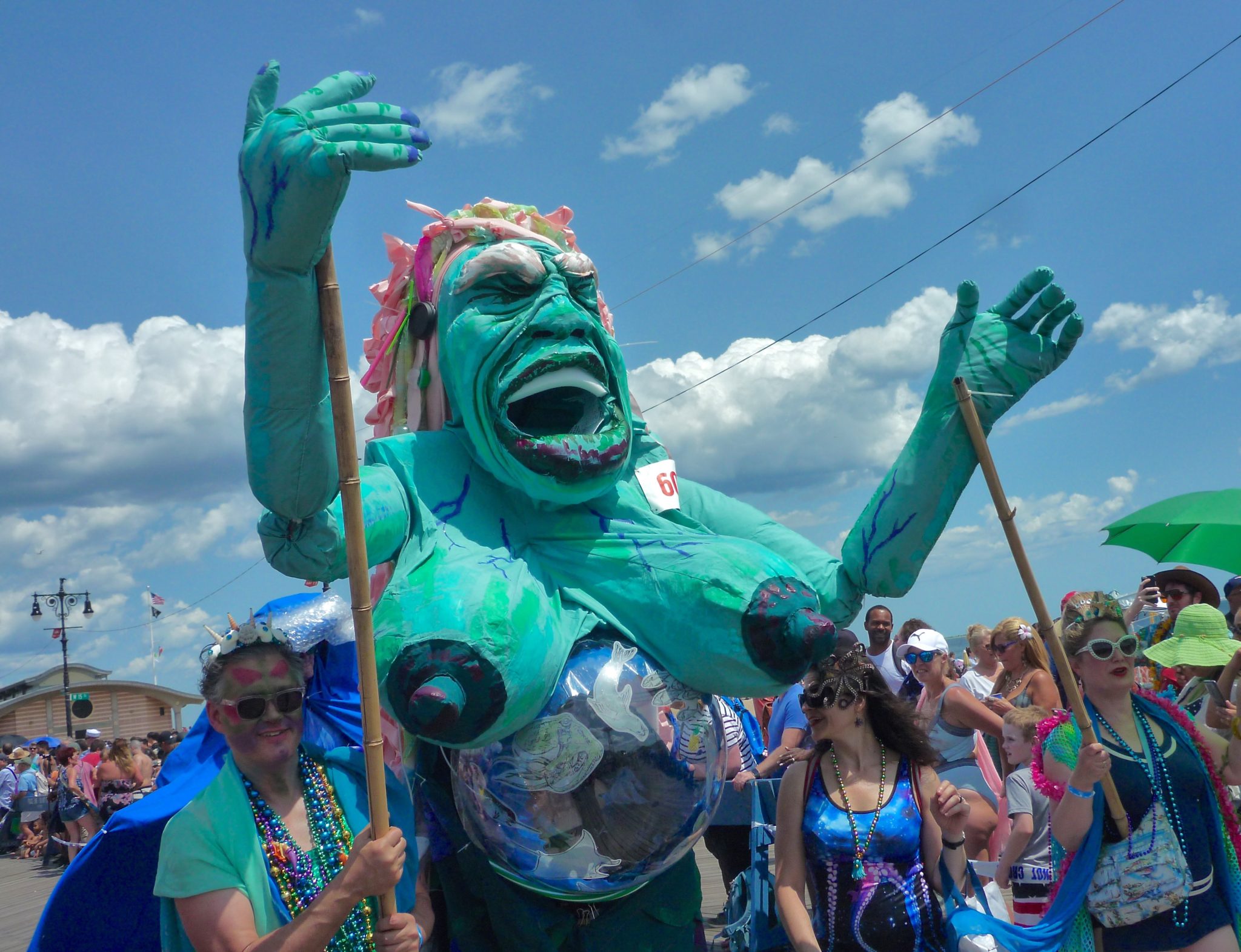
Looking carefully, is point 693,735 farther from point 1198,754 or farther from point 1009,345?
point 1198,754

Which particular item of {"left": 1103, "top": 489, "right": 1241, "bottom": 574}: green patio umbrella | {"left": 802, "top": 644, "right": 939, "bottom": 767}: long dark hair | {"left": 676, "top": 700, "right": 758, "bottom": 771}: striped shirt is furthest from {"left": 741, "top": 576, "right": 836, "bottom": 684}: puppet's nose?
{"left": 1103, "top": 489, "right": 1241, "bottom": 574}: green patio umbrella

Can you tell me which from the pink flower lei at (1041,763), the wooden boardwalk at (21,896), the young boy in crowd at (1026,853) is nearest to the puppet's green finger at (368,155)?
the pink flower lei at (1041,763)

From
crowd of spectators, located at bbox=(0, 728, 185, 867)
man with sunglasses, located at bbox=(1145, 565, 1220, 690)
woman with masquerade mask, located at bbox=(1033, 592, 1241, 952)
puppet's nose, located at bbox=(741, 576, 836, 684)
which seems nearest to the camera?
puppet's nose, located at bbox=(741, 576, 836, 684)

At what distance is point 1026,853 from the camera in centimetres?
404

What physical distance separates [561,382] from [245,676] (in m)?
0.94

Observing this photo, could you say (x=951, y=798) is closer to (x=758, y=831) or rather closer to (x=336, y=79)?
(x=758, y=831)

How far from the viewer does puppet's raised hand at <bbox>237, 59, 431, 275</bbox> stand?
71.1 inches

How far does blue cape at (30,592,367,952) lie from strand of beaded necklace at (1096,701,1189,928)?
209 cm

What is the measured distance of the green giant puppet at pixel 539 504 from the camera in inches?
87.7

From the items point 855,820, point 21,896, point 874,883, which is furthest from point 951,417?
point 21,896

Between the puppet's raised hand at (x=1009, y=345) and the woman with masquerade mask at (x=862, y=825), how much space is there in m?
1.01

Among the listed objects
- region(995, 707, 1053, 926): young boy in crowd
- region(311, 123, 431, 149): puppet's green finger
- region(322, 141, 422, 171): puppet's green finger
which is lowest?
region(995, 707, 1053, 926): young boy in crowd

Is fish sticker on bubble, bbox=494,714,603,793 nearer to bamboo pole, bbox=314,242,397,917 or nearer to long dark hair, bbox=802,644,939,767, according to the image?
bamboo pole, bbox=314,242,397,917

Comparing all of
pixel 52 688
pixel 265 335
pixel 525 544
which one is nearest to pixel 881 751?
pixel 525 544
